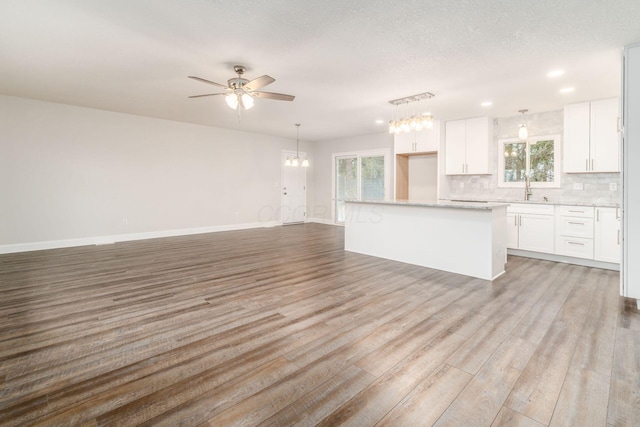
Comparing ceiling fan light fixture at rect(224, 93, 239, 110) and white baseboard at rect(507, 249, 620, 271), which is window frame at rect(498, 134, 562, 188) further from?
ceiling fan light fixture at rect(224, 93, 239, 110)

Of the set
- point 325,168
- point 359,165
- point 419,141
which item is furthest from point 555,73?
point 325,168

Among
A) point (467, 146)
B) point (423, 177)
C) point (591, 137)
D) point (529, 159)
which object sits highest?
point (467, 146)

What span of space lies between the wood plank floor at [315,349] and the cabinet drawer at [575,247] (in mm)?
527

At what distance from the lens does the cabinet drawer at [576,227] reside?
4578 mm

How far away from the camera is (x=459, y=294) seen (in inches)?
130

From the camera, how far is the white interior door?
30.4 ft

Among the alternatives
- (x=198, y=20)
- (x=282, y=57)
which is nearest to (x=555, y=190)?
(x=282, y=57)

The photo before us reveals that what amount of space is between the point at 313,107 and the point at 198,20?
119 inches

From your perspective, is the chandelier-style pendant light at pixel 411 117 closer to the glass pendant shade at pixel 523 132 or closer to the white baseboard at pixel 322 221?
the glass pendant shade at pixel 523 132

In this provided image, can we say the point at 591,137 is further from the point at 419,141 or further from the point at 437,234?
the point at 437,234

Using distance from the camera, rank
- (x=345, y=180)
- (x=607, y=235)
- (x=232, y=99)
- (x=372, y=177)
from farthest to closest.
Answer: (x=345, y=180)
(x=372, y=177)
(x=607, y=235)
(x=232, y=99)

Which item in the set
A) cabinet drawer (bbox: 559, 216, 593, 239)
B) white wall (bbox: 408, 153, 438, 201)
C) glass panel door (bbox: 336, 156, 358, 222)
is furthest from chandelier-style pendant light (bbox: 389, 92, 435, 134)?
glass panel door (bbox: 336, 156, 358, 222)

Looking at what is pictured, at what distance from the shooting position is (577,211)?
4.67 metres

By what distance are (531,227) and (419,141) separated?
9.04ft
